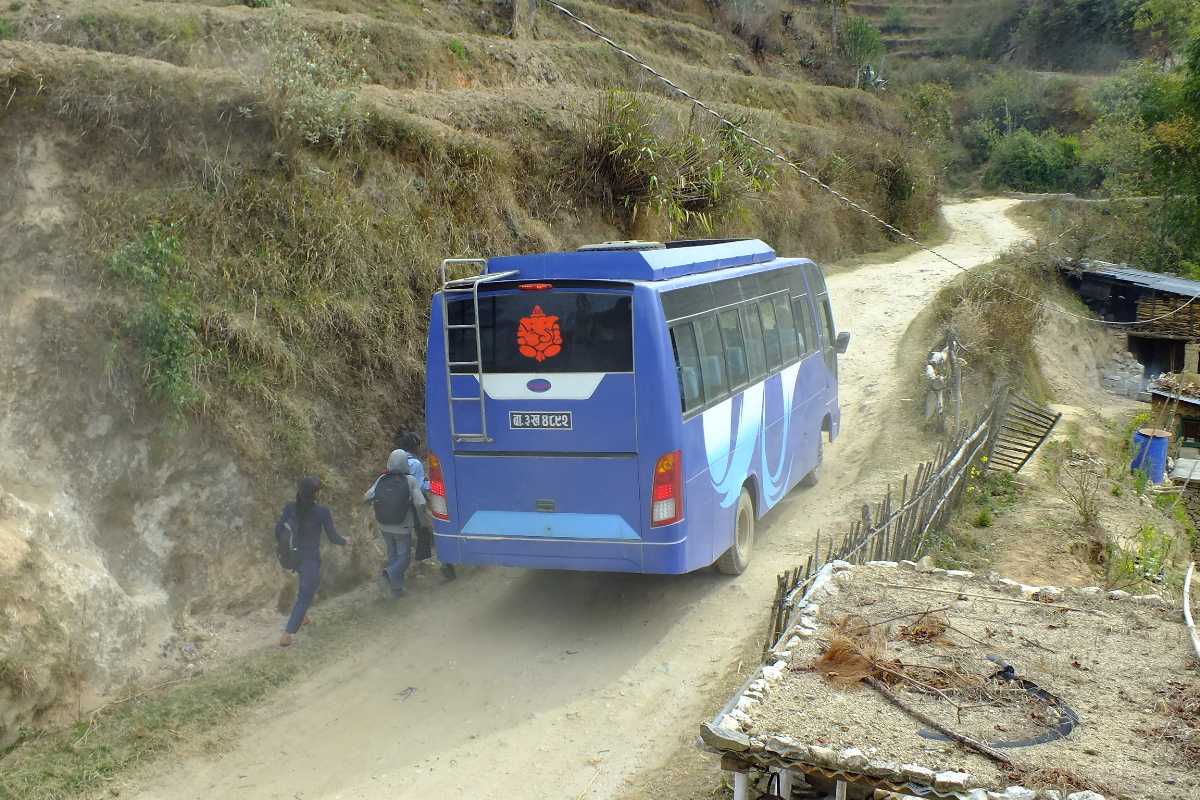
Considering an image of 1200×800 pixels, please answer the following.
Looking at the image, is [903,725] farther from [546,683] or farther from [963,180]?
[963,180]

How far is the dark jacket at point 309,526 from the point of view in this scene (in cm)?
800

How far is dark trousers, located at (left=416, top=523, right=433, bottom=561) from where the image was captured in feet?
30.1

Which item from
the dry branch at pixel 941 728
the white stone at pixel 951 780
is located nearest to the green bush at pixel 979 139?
the dry branch at pixel 941 728

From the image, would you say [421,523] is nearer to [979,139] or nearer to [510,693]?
[510,693]

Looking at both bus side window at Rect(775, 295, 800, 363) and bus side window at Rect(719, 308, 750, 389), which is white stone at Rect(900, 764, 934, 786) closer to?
bus side window at Rect(719, 308, 750, 389)

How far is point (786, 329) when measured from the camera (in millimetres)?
10625

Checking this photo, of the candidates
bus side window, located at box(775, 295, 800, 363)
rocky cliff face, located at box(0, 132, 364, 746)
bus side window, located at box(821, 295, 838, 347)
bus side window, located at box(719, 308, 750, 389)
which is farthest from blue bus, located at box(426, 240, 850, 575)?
bus side window, located at box(821, 295, 838, 347)

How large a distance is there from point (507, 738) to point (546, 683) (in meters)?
0.81

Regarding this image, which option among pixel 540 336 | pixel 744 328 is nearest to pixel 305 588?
pixel 540 336

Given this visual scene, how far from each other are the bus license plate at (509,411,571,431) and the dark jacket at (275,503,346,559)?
181cm

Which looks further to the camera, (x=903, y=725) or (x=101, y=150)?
(x=101, y=150)

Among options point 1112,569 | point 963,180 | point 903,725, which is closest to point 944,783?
point 903,725

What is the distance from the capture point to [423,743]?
6.49 meters

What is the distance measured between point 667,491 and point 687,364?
1060 mm
